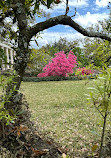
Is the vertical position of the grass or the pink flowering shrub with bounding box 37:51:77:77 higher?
the pink flowering shrub with bounding box 37:51:77:77

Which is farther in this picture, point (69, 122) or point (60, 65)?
point (60, 65)

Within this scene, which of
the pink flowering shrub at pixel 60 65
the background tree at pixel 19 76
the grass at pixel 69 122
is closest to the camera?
the background tree at pixel 19 76

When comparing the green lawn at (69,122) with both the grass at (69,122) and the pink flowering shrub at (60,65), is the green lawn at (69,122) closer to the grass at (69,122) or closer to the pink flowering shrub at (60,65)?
the grass at (69,122)

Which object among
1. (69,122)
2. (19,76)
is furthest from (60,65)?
(19,76)

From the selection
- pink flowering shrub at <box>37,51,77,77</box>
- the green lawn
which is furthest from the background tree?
pink flowering shrub at <box>37,51,77,77</box>

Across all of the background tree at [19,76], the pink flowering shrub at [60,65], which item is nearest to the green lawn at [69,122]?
the background tree at [19,76]

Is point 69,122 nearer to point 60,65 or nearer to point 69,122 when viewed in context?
point 69,122

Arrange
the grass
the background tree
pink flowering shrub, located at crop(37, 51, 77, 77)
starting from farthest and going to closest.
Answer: pink flowering shrub, located at crop(37, 51, 77, 77) < the grass < the background tree

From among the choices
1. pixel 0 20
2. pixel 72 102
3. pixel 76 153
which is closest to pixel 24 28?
pixel 0 20

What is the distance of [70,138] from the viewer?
9.16ft

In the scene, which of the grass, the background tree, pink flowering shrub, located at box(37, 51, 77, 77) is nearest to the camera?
the background tree

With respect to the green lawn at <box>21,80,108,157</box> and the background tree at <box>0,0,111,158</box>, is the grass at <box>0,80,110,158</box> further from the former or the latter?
the background tree at <box>0,0,111,158</box>

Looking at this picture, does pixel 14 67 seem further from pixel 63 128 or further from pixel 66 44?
pixel 66 44

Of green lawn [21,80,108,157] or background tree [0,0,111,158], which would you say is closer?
background tree [0,0,111,158]
